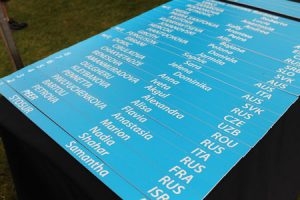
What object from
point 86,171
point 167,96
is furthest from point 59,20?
point 86,171

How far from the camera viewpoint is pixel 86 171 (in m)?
0.78

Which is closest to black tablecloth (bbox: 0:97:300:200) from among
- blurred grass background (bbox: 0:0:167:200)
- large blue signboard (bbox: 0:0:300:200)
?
large blue signboard (bbox: 0:0:300:200)

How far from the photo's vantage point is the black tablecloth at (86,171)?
2.56ft

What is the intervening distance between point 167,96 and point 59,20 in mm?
2636

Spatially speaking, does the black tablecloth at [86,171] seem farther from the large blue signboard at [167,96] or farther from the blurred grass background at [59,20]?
the blurred grass background at [59,20]

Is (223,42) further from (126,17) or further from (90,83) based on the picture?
(126,17)

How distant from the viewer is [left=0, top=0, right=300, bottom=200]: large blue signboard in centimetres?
77

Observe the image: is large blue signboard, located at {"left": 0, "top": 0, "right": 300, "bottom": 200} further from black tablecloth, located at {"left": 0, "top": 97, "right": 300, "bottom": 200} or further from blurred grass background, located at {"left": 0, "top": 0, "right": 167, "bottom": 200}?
blurred grass background, located at {"left": 0, "top": 0, "right": 167, "bottom": 200}

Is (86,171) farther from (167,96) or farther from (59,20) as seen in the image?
(59,20)

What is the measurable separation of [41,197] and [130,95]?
0.46m

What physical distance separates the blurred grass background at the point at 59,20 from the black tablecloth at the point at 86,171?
1.75 m

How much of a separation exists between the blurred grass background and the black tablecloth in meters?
1.75

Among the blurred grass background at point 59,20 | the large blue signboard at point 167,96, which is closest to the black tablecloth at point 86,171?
the large blue signboard at point 167,96

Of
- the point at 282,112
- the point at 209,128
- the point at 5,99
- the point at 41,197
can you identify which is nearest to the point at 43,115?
the point at 5,99
